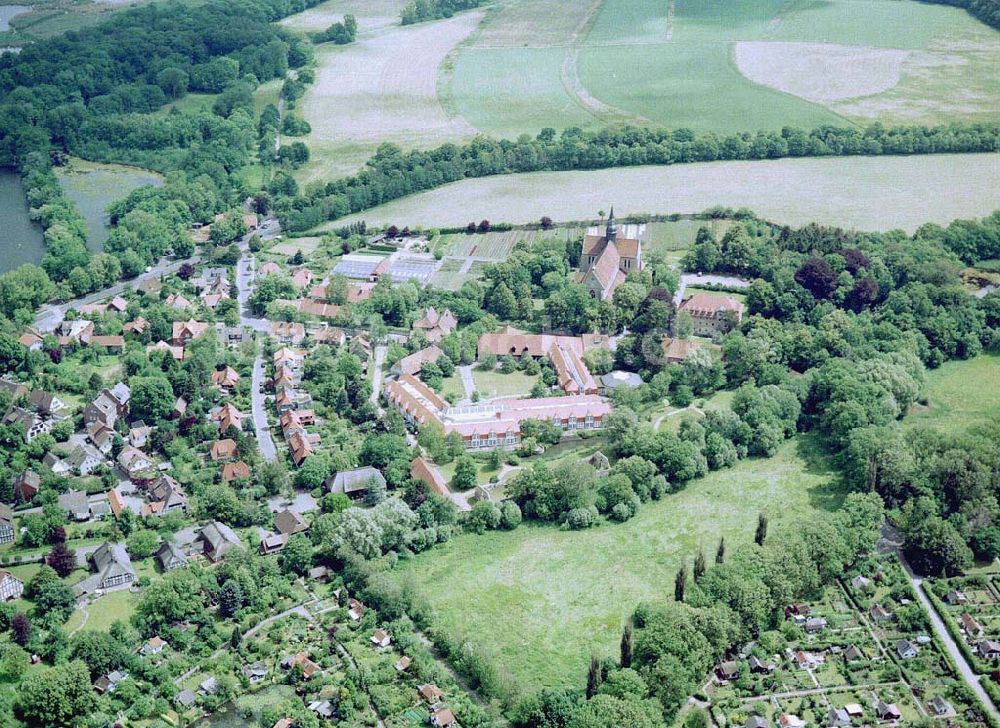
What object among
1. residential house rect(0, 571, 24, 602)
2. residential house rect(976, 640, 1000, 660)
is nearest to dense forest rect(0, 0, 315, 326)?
residential house rect(0, 571, 24, 602)

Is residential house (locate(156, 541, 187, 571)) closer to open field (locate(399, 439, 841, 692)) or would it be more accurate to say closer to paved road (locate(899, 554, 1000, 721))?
open field (locate(399, 439, 841, 692))

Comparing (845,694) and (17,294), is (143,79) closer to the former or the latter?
(17,294)

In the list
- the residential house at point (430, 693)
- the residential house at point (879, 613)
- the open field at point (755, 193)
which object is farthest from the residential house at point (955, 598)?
the open field at point (755, 193)

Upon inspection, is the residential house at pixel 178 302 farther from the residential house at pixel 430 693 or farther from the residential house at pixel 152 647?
the residential house at pixel 430 693

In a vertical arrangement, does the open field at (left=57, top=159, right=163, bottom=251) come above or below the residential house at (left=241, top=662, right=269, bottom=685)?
above

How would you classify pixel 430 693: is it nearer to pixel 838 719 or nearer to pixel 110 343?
pixel 838 719

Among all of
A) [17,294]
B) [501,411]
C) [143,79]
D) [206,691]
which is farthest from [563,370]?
[143,79]
